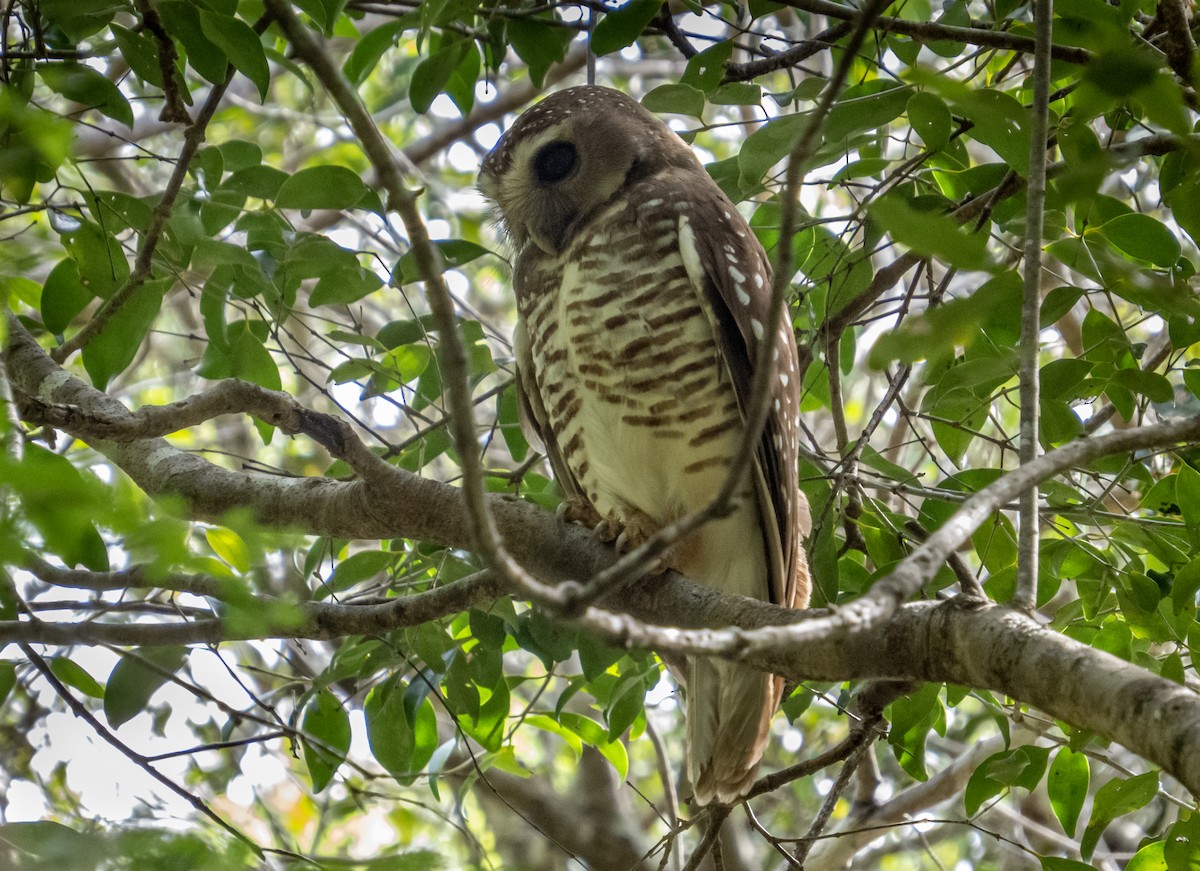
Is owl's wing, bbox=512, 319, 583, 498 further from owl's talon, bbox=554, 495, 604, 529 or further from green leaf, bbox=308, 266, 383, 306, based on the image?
green leaf, bbox=308, 266, 383, 306

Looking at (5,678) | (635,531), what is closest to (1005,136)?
(635,531)

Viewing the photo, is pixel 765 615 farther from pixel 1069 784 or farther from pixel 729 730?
pixel 729 730

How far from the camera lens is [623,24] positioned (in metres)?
2.59

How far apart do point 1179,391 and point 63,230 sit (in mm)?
2973

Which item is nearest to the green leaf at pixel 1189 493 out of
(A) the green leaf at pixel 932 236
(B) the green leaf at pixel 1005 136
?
(B) the green leaf at pixel 1005 136

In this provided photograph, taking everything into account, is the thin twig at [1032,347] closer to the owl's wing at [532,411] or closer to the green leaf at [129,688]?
the green leaf at [129,688]

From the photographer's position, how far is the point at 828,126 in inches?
85.6

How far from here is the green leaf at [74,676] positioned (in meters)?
2.26

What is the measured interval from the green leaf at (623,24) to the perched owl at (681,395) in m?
0.55

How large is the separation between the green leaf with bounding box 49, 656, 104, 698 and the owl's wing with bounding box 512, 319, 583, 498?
139 cm

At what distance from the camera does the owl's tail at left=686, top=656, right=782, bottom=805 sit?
9.51ft

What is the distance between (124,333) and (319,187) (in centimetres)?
57

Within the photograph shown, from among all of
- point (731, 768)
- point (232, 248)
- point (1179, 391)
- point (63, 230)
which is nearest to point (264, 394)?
point (232, 248)

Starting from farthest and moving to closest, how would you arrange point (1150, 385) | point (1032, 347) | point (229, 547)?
point (1150, 385) < point (229, 547) < point (1032, 347)
